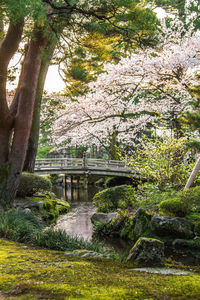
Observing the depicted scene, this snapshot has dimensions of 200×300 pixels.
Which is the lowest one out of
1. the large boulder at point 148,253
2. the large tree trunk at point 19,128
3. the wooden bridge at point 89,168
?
the large boulder at point 148,253

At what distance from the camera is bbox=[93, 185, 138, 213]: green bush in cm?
1007

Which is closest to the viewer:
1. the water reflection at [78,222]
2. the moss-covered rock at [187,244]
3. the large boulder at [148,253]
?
the large boulder at [148,253]

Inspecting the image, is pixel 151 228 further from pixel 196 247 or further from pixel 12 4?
pixel 12 4

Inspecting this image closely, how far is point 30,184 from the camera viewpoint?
12.1m

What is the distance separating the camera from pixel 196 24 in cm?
1406

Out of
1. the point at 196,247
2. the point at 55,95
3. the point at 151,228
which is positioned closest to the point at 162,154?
the point at 151,228

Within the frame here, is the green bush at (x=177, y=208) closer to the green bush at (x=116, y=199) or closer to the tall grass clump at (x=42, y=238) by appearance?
the green bush at (x=116, y=199)

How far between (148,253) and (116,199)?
595 centimetres

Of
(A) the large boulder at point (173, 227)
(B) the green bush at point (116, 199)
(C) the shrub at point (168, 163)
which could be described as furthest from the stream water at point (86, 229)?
(C) the shrub at point (168, 163)

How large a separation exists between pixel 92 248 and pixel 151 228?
8.19 feet

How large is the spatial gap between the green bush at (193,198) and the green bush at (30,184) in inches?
264

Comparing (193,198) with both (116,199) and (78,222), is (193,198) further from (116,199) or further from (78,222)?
(78,222)

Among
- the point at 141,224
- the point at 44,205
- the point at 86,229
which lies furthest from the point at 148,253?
the point at 44,205

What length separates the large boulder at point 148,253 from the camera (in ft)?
14.2
